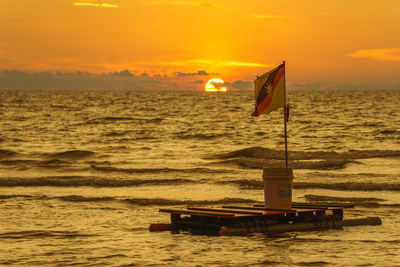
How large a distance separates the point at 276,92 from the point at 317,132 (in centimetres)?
4353

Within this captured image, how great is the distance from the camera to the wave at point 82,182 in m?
23.9

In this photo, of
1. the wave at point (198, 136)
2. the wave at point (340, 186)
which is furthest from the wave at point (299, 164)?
the wave at point (198, 136)

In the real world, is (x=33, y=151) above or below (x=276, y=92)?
below

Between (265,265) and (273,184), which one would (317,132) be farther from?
(265,265)

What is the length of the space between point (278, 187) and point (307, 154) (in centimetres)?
2288

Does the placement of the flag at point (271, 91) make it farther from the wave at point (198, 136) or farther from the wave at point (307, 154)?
the wave at point (198, 136)

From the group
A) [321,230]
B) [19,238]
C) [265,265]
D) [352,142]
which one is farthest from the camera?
[352,142]

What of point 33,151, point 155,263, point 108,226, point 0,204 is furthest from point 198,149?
point 155,263

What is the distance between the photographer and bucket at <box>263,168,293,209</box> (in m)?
14.2

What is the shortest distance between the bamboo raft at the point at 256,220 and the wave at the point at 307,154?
20.3m

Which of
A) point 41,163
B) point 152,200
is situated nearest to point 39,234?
point 152,200

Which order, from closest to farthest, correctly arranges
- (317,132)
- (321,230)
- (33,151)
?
(321,230), (33,151), (317,132)

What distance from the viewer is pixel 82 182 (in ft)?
80.4

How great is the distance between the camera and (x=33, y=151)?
39.7 metres
